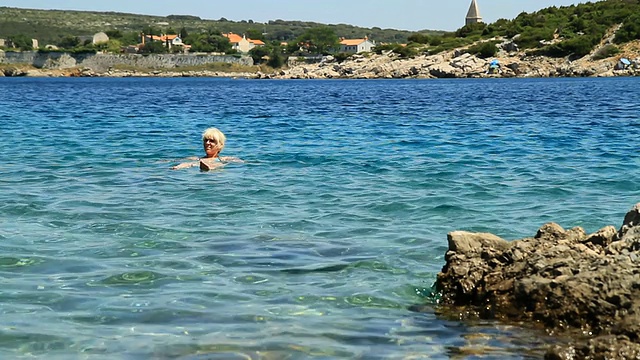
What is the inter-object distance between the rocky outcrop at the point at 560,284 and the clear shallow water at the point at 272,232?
258 millimetres

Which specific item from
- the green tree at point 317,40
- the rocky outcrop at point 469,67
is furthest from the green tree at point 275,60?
the rocky outcrop at point 469,67

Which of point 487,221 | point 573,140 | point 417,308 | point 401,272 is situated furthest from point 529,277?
point 573,140

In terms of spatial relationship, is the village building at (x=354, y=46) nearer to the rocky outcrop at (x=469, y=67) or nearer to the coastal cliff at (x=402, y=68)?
the coastal cliff at (x=402, y=68)

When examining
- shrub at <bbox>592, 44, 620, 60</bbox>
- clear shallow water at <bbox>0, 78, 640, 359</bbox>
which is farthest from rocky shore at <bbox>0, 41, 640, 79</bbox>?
clear shallow water at <bbox>0, 78, 640, 359</bbox>

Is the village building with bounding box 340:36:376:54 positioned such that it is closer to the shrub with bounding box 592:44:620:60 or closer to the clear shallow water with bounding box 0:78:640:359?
the shrub with bounding box 592:44:620:60

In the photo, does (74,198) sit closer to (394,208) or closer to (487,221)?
(394,208)

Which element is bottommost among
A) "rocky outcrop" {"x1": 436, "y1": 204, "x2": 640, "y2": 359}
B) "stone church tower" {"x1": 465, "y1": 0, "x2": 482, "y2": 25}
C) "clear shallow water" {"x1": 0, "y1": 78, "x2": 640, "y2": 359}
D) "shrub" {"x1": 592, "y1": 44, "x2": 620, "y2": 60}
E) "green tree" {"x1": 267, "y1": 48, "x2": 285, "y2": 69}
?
"green tree" {"x1": 267, "y1": 48, "x2": 285, "y2": 69}

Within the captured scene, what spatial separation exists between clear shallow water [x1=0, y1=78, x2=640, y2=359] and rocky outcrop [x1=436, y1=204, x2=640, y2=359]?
26 cm

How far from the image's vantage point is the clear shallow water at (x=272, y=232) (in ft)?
17.5

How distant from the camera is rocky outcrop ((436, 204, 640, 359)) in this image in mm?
4879

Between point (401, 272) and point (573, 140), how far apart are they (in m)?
13.0

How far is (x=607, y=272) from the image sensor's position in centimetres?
515

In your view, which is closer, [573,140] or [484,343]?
[484,343]

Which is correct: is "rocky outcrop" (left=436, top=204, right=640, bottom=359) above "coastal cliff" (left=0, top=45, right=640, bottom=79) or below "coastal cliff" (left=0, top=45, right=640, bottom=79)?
above
